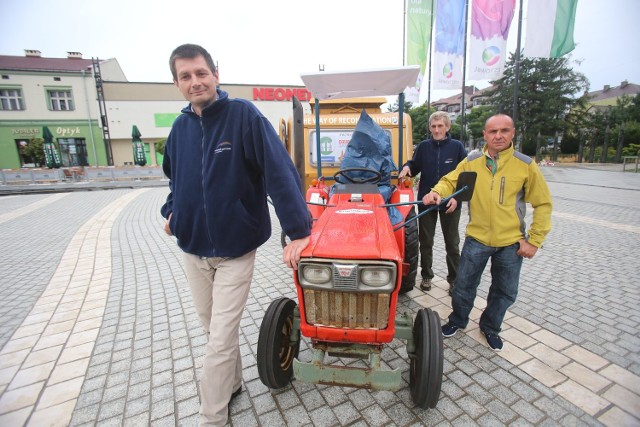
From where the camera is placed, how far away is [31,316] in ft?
11.3

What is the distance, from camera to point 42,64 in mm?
25031

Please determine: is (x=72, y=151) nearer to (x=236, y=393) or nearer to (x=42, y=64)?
(x=42, y=64)

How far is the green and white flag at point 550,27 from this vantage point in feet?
25.4

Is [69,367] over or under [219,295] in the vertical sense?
under

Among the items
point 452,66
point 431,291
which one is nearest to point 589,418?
point 431,291

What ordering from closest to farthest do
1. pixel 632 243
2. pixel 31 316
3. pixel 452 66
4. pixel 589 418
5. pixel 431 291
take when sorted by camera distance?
pixel 589 418 → pixel 31 316 → pixel 431 291 → pixel 632 243 → pixel 452 66

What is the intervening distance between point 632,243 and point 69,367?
25.9 ft

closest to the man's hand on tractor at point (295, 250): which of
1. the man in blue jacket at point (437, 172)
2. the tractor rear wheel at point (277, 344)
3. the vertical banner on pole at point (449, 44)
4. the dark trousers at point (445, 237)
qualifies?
the tractor rear wheel at point (277, 344)

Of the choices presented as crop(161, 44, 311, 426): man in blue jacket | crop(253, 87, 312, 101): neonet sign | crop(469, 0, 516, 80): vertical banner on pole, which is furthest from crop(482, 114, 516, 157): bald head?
crop(253, 87, 312, 101): neonet sign

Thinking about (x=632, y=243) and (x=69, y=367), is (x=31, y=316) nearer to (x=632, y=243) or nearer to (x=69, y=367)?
(x=69, y=367)

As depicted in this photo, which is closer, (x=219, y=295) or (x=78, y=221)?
(x=219, y=295)

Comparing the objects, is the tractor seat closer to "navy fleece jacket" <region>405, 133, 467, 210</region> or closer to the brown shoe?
"navy fleece jacket" <region>405, 133, 467, 210</region>

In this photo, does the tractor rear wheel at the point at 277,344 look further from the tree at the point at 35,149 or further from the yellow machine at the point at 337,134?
the tree at the point at 35,149

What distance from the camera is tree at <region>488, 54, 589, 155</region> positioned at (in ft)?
93.9
